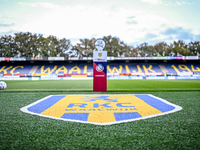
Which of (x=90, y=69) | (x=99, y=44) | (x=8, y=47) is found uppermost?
(x=8, y=47)

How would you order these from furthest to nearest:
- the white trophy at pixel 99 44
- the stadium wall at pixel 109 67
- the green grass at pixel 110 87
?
the stadium wall at pixel 109 67 → the green grass at pixel 110 87 → the white trophy at pixel 99 44

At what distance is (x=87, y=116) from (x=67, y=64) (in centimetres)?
3562

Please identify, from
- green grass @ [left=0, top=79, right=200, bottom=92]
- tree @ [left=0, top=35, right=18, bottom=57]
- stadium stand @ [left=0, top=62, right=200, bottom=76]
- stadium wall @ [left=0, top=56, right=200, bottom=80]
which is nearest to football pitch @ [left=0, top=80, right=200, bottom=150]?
green grass @ [left=0, top=79, right=200, bottom=92]

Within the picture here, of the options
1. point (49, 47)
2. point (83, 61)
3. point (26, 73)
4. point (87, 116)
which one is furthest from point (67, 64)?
point (87, 116)

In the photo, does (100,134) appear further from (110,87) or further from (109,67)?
(109,67)

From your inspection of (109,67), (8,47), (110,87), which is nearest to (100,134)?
(110,87)

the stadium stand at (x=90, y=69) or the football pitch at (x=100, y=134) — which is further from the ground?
the stadium stand at (x=90, y=69)

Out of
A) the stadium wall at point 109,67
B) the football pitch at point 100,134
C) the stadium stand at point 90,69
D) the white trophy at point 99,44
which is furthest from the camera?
the stadium stand at point 90,69

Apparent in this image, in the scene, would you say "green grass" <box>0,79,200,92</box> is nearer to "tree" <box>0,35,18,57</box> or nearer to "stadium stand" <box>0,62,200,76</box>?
"stadium stand" <box>0,62,200,76</box>

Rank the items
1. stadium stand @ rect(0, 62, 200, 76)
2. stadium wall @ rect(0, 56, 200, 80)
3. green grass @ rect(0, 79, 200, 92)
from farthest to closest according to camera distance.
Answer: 1. stadium stand @ rect(0, 62, 200, 76)
2. stadium wall @ rect(0, 56, 200, 80)
3. green grass @ rect(0, 79, 200, 92)

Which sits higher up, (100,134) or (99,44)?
(99,44)

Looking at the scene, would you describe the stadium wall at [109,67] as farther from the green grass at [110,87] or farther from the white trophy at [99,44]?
the white trophy at [99,44]

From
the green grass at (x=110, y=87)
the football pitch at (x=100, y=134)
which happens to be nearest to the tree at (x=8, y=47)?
the green grass at (x=110, y=87)

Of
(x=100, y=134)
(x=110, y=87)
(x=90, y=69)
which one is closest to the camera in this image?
(x=100, y=134)
